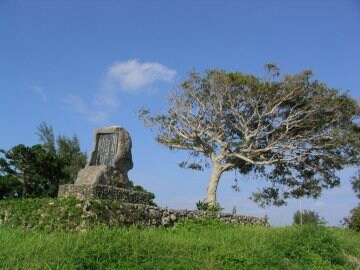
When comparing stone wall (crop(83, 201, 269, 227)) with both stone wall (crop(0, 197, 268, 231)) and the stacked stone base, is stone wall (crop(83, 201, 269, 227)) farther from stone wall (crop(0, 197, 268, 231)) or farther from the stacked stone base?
the stacked stone base

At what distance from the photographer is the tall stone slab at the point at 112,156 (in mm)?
15052

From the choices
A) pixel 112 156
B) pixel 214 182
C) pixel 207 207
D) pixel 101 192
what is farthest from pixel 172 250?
pixel 214 182

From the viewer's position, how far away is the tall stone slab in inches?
593

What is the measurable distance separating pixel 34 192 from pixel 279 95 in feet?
42.2

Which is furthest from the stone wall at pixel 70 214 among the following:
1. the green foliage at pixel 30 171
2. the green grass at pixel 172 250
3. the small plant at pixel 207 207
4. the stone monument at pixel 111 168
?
the green foliage at pixel 30 171

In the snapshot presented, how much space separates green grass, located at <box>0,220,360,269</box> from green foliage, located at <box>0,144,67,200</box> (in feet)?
37.1

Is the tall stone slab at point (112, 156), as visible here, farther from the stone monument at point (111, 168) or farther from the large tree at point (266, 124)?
the large tree at point (266, 124)

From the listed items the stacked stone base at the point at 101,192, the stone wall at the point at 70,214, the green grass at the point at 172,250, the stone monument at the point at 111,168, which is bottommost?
the green grass at the point at 172,250

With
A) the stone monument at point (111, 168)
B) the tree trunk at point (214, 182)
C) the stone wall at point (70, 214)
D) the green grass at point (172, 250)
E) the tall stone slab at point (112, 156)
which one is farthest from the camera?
the tree trunk at point (214, 182)

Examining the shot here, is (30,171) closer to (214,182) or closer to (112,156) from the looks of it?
(112,156)

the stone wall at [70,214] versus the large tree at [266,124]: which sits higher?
the large tree at [266,124]

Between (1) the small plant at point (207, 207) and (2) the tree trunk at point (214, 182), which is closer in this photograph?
(1) the small plant at point (207, 207)

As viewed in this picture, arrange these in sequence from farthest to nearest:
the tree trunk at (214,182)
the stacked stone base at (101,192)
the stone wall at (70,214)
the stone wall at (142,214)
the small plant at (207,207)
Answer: the tree trunk at (214,182), the small plant at (207,207), the stacked stone base at (101,192), the stone wall at (142,214), the stone wall at (70,214)

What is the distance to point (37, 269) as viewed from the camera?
617cm
